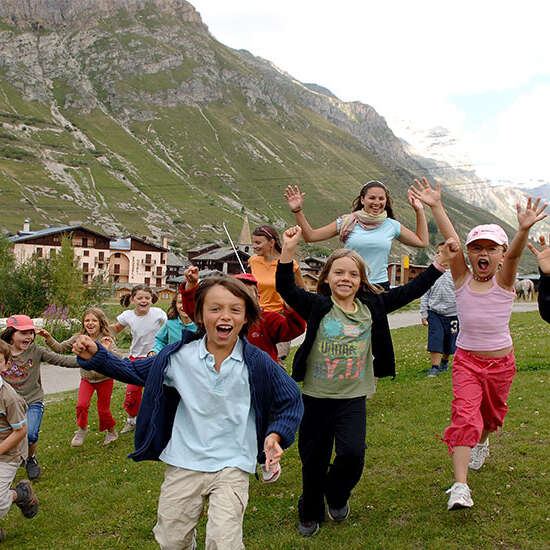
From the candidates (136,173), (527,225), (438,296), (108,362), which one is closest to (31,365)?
(108,362)

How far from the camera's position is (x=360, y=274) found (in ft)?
16.8

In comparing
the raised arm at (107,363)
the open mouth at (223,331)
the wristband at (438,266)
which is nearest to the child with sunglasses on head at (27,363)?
the raised arm at (107,363)

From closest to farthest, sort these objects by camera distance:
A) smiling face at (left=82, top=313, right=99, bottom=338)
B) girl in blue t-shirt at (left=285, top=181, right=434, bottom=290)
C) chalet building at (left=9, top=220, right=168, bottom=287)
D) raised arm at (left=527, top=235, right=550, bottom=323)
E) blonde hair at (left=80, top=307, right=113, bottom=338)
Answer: raised arm at (left=527, top=235, right=550, bottom=323) → girl in blue t-shirt at (left=285, top=181, right=434, bottom=290) → smiling face at (left=82, top=313, right=99, bottom=338) → blonde hair at (left=80, top=307, right=113, bottom=338) → chalet building at (left=9, top=220, right=168, bottom=287)

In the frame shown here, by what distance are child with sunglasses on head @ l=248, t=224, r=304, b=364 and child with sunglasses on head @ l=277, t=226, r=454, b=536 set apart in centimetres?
122

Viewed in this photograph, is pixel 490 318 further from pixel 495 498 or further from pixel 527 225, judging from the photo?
pixel 495 498

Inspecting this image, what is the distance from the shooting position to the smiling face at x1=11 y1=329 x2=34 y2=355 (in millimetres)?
7082

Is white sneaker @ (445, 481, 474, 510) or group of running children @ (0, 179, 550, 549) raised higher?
group of running children @ (0, 179, 550, 549)

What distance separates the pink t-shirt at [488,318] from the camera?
5332 millimetres

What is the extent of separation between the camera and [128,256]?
10550 centimetres

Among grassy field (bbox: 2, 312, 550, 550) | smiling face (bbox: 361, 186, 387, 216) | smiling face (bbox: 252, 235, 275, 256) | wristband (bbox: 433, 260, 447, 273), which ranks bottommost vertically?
grassy field (bbox: 2, 312, 550, 550)

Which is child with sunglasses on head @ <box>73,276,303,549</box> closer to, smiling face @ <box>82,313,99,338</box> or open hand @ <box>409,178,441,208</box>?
open hand @ <box>409,178,441,208</box>

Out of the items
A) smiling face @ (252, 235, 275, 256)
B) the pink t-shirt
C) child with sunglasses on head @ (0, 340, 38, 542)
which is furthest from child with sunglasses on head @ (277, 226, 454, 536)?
child with sunglasses on head @ (0, 340, 38, 542)

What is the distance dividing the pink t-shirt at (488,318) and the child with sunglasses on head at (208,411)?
2.26 m

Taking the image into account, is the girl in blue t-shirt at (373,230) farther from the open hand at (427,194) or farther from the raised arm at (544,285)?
the raised arm at (544,285)
